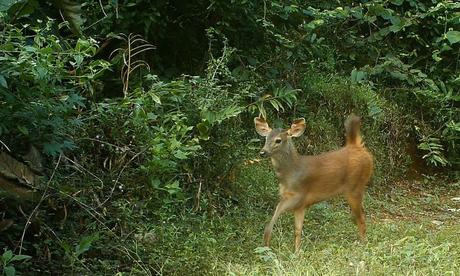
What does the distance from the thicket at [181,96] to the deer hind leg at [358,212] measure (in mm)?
1217

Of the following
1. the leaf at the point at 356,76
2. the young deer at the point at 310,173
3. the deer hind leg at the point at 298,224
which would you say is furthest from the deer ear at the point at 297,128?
the leaf at the point at 356,76

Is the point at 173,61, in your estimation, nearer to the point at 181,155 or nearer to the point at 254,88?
the point at 254,88

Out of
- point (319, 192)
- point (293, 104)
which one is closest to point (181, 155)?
point (319, 192)

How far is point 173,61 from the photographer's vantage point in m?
9.09

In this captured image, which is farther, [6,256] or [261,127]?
[261,127]

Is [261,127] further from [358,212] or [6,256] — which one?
[6,256]

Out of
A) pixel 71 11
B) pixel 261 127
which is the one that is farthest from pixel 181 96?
pixel 71 11

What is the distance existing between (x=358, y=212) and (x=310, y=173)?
59cm

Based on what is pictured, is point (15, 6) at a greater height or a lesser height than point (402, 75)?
greater

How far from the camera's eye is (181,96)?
7793 millimetres

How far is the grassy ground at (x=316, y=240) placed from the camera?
6.40m

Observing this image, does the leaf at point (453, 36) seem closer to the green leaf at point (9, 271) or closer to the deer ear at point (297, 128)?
the deer ear at point (297, 128)

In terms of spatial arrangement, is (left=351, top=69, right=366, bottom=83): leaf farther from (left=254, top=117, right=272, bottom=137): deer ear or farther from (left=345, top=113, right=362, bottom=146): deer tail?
(left=254, top=117, right=272, bottom=137): deer ear

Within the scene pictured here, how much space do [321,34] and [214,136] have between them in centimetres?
379
